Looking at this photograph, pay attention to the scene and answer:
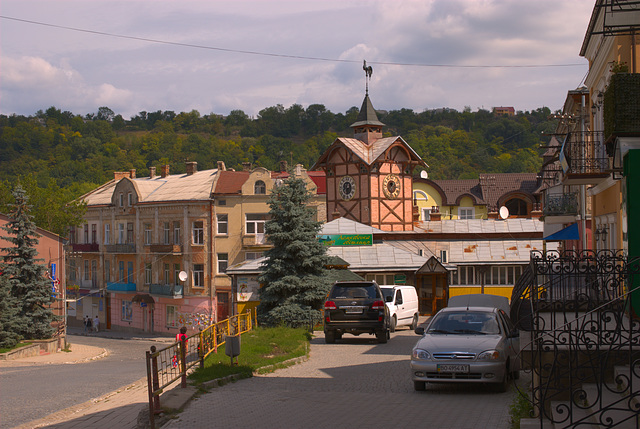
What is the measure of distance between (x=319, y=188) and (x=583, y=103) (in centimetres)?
3243

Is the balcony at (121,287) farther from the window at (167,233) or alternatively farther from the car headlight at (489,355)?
the car headlight at (489,355)

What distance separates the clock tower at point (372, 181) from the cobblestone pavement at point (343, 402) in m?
26.2

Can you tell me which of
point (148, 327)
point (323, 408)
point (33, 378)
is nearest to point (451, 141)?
point (148, 327)

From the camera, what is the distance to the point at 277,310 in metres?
24.4

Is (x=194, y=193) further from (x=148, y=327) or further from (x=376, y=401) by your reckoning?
(x=376, y=401)

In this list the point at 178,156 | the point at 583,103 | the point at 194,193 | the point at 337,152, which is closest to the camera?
the point at 583,103

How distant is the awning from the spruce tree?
16.8 m

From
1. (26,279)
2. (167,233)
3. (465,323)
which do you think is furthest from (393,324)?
(167,233)

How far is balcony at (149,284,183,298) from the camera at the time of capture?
50.1 metres

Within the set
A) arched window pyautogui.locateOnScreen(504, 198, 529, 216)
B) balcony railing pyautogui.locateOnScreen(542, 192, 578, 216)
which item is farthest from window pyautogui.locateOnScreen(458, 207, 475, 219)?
balcony railing pyautogui.locateOnScreen(542, 192, 578, 216)

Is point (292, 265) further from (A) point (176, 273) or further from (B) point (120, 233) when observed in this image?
(B) point (120, 233)

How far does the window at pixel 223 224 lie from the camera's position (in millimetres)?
50500

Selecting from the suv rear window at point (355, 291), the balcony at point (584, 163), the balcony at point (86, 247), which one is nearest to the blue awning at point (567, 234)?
the balcony at point (584, 163)

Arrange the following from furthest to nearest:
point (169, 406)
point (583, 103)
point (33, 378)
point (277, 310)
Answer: point (277, 310), point (583, 103), point (33, 378), point (169, 406)
